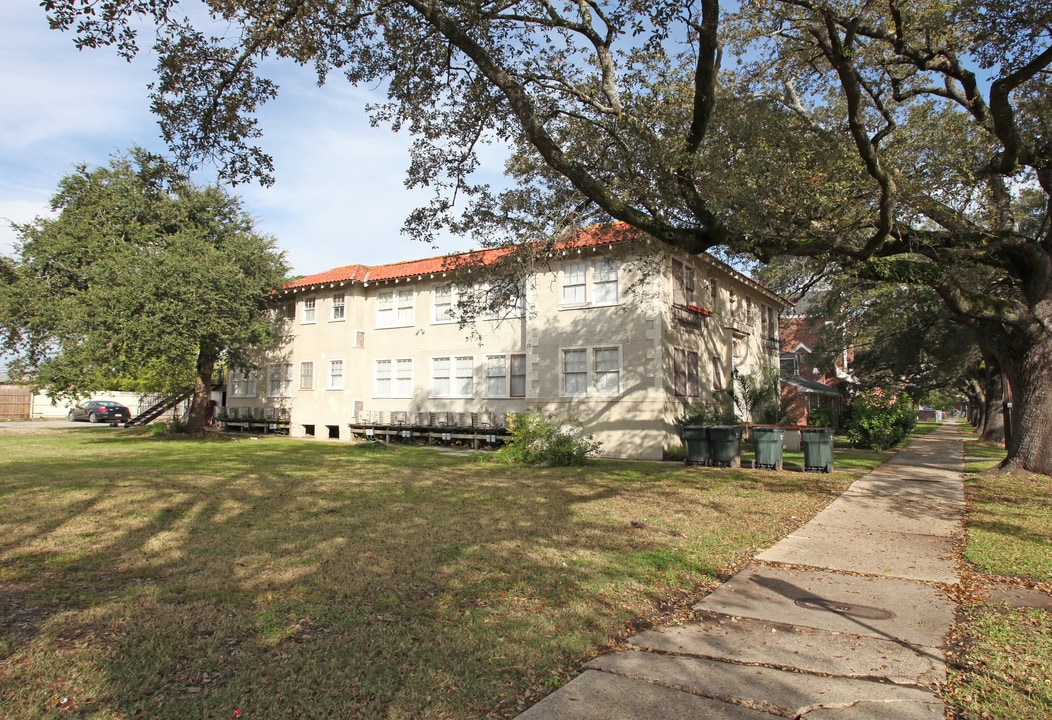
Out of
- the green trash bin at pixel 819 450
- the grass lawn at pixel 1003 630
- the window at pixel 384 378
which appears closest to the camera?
the grass lawn at pixel 1003 630

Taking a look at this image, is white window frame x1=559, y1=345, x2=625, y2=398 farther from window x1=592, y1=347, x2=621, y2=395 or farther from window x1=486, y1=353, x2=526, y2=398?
window x1=486, y1=353, x2=526, y2=398

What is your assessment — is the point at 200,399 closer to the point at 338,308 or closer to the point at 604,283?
the point at 338,308

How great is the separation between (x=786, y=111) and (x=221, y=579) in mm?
13323

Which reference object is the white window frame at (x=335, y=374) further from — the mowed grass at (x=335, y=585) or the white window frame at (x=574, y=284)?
the mowed grass at (x=335, y=585)

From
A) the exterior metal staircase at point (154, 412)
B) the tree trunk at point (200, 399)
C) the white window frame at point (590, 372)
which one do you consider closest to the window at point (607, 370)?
the white window frame at point (590, 372)

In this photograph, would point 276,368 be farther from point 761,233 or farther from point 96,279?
point 761,233

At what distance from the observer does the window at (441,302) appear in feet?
76.9

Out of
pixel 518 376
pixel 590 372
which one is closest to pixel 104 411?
pixel 518 376

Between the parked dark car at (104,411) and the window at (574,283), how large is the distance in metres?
29.5

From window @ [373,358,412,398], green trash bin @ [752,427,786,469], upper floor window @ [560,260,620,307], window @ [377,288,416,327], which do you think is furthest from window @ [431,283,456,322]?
green trash bin @ [752,427,786,469]

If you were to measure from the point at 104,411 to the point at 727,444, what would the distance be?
36082mm

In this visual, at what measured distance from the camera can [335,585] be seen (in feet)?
18.7

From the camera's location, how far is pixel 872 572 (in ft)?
21.9

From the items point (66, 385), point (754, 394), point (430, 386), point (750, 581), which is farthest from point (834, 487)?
point (66, 385)
